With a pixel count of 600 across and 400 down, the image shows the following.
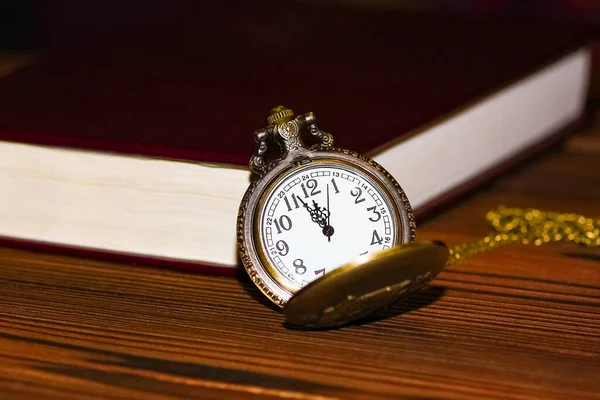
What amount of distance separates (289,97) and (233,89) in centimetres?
12

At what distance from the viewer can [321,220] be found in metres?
1.37

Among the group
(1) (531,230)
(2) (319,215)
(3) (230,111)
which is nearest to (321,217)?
(2) (319,215)

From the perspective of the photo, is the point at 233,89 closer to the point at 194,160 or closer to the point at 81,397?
the point at 194,160

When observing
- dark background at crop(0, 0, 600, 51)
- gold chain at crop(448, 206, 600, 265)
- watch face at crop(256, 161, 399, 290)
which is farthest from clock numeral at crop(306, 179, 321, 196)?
dark background at crop(0, 0, 600, 51)

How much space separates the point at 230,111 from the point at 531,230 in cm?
57

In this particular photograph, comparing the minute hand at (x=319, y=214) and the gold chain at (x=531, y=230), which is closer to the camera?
the minute hand at (x=319, y=214)

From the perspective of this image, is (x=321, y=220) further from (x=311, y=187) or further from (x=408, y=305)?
(x=408, y=305)

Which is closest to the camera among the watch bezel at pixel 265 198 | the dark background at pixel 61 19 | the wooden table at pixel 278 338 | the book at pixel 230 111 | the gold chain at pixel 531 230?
the wooden table at pixel 278 338

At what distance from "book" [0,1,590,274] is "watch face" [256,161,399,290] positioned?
126mm

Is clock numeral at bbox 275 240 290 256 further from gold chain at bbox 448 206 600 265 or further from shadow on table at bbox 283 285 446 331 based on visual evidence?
gold chain at bbox 448 206 600 265

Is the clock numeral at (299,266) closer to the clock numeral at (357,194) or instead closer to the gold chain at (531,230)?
the clock numeral at (357,194)

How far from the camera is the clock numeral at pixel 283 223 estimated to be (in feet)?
4.44

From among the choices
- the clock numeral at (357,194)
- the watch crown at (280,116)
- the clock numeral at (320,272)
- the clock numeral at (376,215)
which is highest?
the watch crown at (280,116)

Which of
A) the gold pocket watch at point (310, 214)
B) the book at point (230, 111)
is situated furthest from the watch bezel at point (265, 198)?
the book at point (230, 111)
